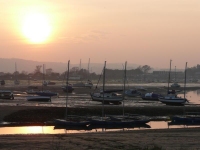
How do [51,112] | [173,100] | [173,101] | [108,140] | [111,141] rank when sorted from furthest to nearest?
[173,100] < [173,101] < [51,112] < [108,140] < [111,141]

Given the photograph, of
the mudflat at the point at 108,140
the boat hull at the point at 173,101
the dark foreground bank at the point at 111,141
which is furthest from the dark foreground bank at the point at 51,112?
the dark foreground bank at the point at 111,141

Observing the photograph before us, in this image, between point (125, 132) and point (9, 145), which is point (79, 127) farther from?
point (9, 145)

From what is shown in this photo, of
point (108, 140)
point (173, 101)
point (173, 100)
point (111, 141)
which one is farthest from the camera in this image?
point (173, 100)

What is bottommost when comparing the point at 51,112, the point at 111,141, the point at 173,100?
the point at 111,141

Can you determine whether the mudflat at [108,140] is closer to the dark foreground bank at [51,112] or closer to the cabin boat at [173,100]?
the dark foreground bank at [51,112]

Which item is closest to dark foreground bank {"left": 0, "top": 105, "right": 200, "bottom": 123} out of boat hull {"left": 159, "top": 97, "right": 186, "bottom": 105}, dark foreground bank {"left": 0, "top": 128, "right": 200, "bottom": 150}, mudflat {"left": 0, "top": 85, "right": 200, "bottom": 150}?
mudflat {"left": 0, "top": 85, "right": 200, "bottom": 150}

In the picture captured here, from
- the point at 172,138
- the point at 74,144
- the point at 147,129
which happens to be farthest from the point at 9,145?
the point at 147,129

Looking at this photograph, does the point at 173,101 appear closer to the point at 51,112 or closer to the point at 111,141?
the point at 51,112

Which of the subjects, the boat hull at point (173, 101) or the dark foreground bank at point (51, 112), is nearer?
the dark foreground bank at point (51, 112)

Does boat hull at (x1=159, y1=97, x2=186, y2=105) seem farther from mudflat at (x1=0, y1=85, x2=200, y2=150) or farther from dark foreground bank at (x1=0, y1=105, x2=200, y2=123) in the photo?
mudflat at (x1=0, y1=85, x2=200, y2=150)

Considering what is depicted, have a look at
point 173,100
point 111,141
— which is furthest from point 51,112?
point 173,100

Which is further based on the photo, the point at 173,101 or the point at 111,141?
the point at 173,101

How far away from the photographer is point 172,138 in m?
38.1

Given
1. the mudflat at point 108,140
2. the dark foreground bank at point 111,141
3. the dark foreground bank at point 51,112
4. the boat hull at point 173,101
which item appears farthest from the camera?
the boat hull at point 173,101
